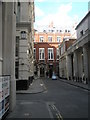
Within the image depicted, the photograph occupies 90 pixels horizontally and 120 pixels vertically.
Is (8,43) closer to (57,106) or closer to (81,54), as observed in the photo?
(57,106)

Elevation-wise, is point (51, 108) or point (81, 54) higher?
point (81, 54)

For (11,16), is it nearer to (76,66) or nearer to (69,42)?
(76,66)

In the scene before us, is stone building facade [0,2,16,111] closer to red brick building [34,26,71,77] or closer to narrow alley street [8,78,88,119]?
narrow alley street [8,78,88,119]

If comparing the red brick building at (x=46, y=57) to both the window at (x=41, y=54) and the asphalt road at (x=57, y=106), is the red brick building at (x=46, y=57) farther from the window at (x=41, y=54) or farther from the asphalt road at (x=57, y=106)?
the asphalt road at (x=57, y=106)

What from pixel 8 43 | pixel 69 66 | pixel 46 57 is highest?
pixel 46 57

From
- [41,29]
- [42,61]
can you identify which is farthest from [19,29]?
[41,29]

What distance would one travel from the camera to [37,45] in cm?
6831

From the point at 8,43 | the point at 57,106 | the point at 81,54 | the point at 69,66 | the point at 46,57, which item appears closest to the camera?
the point at 8,43

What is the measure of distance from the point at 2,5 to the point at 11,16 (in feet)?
2.31

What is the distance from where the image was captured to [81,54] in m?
37.4

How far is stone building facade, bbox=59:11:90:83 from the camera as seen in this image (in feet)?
91.0

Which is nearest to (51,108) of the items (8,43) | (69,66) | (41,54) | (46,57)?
(8,43)

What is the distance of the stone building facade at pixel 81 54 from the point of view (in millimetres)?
27731

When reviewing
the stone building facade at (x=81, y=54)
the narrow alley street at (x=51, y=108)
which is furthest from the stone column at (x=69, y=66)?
→ the narrow alley street at (x=51, y=108)
